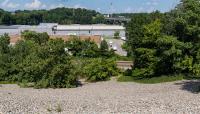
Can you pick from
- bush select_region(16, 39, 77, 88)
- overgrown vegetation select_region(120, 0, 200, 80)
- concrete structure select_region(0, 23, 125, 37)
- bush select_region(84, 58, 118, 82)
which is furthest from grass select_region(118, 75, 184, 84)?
concrete structure select_region(0, 23, 125, 37)

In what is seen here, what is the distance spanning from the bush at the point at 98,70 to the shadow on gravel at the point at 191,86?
1111 cm

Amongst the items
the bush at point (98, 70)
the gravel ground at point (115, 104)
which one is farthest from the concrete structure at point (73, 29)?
the gravel ground at point (115, 104)

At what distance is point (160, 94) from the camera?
3425 centimetres

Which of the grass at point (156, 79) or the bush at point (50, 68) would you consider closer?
the bush at point (50, 68)

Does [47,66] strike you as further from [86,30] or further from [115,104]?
[86,30]

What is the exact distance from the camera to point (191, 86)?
3828cm

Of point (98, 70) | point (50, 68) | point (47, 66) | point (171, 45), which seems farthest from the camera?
point (98, 70)

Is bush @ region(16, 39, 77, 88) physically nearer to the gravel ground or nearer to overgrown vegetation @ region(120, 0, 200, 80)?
overgrown vegetation @ region(120, 0, 200, 80)

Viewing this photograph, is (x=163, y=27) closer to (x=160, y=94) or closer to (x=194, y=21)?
(x=194, y=21)

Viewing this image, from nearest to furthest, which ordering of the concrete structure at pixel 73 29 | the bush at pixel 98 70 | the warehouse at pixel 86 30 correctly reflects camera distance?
the bush at pixel 98 70 < the concrete structure at pixel 73 29 < the warehouse at pixel 86 30

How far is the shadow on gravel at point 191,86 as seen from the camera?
3589cm

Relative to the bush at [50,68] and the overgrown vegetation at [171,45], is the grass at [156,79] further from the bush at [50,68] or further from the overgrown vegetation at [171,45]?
the bush at [50,68]

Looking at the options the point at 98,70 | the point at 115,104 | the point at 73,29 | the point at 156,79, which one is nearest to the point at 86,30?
the point at 73,29

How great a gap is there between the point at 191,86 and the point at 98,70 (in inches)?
543
